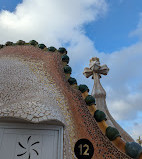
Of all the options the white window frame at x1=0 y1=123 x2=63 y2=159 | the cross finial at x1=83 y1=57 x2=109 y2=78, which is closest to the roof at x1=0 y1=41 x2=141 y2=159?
the white window frame at x1=0 y1=123 x2=63 y2=159

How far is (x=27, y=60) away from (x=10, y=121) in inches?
86.2

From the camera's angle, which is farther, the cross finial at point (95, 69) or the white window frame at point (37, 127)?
the cross finial at point (95, 69)

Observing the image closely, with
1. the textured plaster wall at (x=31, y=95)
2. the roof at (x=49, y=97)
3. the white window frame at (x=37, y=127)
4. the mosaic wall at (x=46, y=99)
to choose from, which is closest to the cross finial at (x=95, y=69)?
the roof at (x=49, y=97)

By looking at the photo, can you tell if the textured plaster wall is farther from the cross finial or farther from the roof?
the cross finial

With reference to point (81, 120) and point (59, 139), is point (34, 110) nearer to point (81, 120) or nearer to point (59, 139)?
point (59, 139)

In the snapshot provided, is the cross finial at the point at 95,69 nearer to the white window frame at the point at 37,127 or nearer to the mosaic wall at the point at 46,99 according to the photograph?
the mosaic wall at the point at 46,99

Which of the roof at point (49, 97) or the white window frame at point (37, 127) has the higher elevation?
the roof at point (49, 97)

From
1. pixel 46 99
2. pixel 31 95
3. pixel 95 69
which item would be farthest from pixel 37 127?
pixel 95 69

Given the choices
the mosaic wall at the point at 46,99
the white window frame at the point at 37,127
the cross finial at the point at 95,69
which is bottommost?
the white window frame at the point at 37,127

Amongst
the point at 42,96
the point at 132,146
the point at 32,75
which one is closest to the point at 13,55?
the point at 32,75

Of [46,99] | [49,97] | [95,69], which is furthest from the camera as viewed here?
[95,69]

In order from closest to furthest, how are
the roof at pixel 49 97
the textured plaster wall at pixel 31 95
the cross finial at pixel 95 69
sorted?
the textured plaster wall at pixel 31 95 < the roof at pixel 49 97 < the cross finial at pixel 95 69

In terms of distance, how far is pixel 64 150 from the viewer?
2.84 metres

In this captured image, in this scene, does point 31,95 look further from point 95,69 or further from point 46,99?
point 95,69
